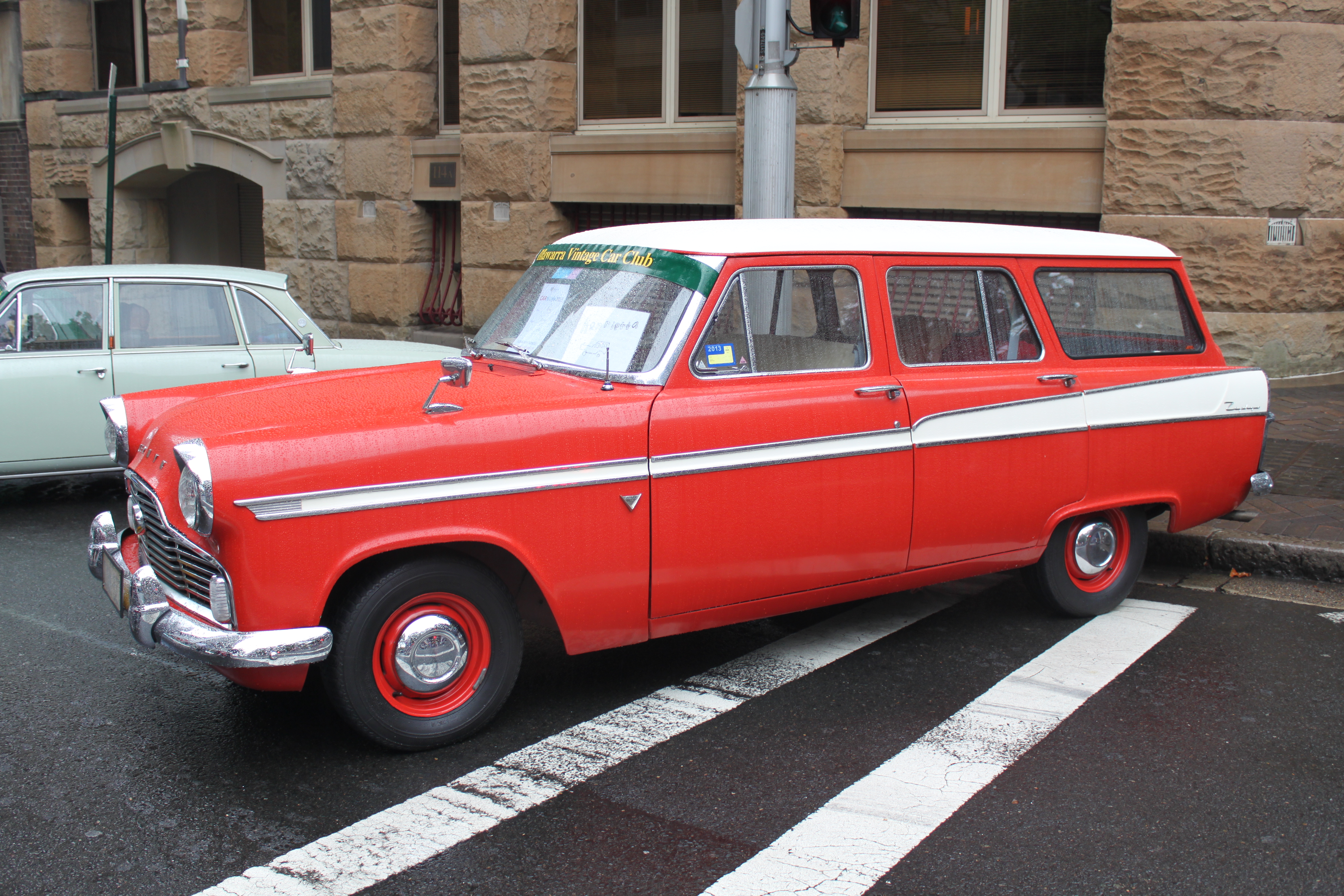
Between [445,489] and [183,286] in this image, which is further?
[183,286]

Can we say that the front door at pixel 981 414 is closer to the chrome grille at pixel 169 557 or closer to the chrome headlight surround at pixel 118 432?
the chrome grille at pixel 169 557

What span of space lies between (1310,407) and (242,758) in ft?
27.1

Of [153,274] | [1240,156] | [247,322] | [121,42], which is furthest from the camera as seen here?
[121,42]

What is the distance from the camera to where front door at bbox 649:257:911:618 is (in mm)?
4316

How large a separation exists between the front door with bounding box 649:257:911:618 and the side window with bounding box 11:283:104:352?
469 centimetres

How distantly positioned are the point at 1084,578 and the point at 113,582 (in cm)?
406

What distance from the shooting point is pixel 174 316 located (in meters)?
7.57

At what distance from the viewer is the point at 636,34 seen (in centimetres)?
1242

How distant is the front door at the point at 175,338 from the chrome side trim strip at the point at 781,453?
422 cm

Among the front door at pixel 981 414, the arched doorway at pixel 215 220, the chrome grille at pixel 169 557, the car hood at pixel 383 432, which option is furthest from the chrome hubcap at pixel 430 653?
the arched doorway at pixel 215 220

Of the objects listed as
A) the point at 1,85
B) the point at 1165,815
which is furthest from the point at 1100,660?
the point at 1,85

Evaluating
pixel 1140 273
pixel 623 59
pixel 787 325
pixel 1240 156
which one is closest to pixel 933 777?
pixel 787 325

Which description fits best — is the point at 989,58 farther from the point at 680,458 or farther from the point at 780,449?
the point at 680,458

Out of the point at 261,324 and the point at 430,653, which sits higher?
the point at 261,324
